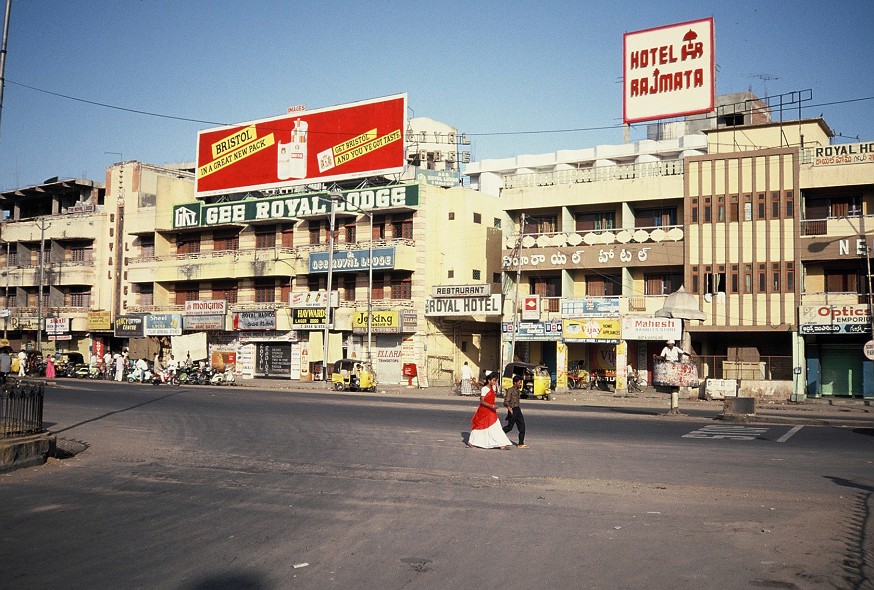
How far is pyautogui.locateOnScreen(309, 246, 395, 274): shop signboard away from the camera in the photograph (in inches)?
2205

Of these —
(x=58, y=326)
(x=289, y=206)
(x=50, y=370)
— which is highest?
(x=289, y=206)

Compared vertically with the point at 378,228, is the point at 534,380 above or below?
below

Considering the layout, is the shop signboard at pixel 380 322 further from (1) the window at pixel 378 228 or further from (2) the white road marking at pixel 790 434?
(2) the white road marking at pixel 790 434

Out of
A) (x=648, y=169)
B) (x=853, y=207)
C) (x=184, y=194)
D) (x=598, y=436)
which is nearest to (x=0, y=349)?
(x=598, y=436)

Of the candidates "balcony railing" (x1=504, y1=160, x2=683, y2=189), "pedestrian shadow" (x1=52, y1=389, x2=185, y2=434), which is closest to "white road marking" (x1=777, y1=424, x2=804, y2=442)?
"pedestrian shadow" (x1=52, y1=389, x2=185, y2=434)

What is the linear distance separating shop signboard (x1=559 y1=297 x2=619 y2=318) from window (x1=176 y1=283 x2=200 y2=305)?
32802mm

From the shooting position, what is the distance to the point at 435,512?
11.3 meters

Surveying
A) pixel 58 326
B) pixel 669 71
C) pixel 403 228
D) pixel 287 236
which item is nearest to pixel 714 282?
pixel 669 71

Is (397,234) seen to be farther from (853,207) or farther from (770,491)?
(770,491)

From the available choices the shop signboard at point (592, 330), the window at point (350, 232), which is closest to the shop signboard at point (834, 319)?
the shop signboard at point (592, 330)

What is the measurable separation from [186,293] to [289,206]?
15066 millimetres

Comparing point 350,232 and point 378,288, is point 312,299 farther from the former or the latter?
point 350,232

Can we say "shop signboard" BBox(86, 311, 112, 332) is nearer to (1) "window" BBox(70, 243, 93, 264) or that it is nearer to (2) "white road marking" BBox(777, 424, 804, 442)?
(1) "window" BBox(70, 243, 93, 264)

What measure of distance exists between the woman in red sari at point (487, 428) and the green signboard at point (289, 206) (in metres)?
38.0
